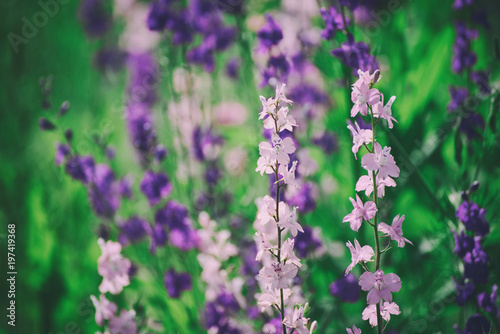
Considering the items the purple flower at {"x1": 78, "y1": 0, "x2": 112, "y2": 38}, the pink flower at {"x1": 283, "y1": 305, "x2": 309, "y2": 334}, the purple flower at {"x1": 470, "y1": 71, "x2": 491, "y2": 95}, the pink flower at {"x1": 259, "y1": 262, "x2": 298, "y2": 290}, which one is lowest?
the pink flower at {"x1": 283, "y1": 305, "x2": 309, "y2": 334}

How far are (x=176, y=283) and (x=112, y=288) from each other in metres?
0.28

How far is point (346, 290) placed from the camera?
106 cm

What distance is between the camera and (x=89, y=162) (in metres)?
1.26

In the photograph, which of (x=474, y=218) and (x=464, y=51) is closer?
(x=474, y=218)

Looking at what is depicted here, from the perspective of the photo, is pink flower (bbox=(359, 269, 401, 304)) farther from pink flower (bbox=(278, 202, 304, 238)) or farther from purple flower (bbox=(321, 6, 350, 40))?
purple flower (bbox=(321, 6, 350, 40))

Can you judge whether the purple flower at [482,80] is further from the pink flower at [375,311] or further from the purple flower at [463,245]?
Answer: the pink flower at [375,311]

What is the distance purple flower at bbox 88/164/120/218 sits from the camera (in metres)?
1.26

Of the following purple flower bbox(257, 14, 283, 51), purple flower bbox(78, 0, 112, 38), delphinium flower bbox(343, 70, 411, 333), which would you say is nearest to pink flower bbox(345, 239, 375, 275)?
delphinium flower bbox(343, 70, 411, 333)

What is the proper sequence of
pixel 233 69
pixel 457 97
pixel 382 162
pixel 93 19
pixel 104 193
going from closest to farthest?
pixel 382 162
pixel 457 97
pixel 104 193
pixel 233 69
pixel 93 19

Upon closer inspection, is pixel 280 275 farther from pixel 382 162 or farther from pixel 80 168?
pixel 80 168

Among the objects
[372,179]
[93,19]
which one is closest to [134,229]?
[372,179]

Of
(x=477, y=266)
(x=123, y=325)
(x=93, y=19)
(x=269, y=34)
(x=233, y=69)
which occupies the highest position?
(x=93, y=19)

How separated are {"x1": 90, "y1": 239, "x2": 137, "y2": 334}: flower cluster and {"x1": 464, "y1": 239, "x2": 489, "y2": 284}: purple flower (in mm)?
582

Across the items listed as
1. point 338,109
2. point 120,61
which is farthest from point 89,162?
point 120,61
